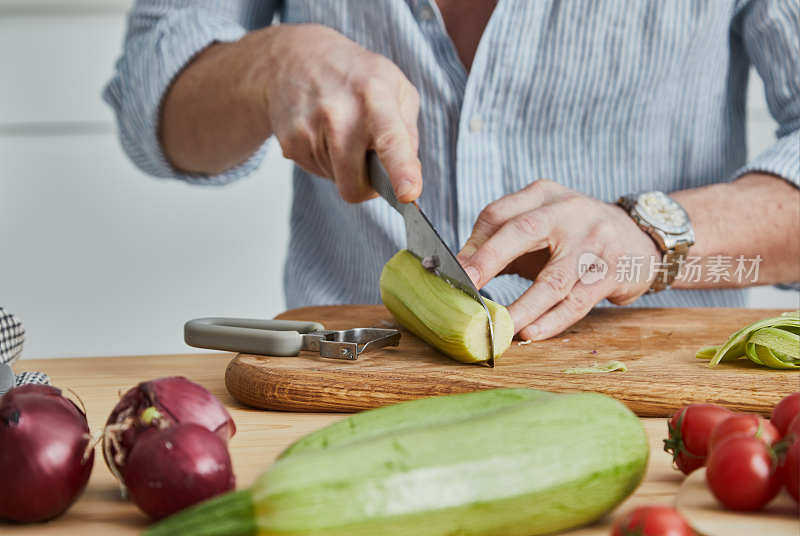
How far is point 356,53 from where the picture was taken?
Answer: 138cm

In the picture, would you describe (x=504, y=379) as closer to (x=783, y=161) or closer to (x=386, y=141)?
(x=386, y=141)

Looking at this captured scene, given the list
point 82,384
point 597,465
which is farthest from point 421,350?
point 597,465

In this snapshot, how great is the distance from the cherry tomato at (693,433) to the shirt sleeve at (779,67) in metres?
1.03

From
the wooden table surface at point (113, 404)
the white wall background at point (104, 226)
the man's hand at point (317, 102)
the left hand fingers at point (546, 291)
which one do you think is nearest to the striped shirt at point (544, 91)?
the man's hand at point (317, 102)

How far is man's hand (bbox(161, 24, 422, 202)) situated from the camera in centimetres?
128

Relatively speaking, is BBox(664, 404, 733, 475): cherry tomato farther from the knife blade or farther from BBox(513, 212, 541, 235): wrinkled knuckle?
BBox(513, 212, 541, 235): wrinkled knuckle

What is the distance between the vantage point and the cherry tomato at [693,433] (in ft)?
2.45

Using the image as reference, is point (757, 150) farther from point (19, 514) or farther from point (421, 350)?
point (19, 514)

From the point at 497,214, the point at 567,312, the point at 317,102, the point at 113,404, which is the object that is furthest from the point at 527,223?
the point at 113,404

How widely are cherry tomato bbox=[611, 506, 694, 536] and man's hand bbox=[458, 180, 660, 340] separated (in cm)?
75

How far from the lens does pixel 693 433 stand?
2.46 feet

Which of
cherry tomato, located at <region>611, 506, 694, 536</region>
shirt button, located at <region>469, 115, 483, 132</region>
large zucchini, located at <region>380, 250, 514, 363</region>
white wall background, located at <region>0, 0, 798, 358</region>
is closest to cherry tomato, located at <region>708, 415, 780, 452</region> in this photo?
cherry tomato, located at <region>611, 506, 694, 536</region>

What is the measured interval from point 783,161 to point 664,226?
33 centimetres

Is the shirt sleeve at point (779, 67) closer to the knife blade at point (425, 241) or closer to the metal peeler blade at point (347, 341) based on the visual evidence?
the knife blade at point (425, 241)
